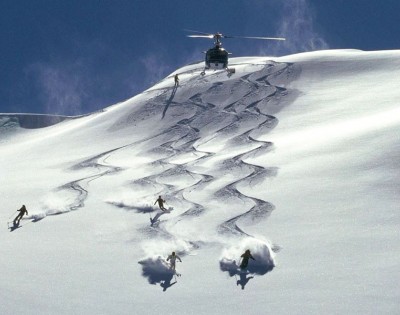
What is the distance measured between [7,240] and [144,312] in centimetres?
996

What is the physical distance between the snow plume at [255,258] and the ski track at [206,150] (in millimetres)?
1908

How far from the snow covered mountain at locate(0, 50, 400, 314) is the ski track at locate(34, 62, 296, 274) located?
134 mm

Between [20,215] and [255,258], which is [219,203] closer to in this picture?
[255,258]

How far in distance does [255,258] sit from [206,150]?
814 inches

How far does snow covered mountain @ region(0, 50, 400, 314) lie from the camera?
80.5 ft

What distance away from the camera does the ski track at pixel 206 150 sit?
33.0 metres

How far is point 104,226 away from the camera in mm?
32594

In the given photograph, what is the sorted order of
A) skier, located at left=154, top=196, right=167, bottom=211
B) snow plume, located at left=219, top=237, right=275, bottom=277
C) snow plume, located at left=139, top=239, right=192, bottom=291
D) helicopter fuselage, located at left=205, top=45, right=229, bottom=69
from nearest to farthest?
snow plume, located at left=139, top=239, right=192, bottom=291 → snow plume, located at left=219, top=237, right=275, bottom=277 → skier, located at left=154, top=196, right=167, bottom=211 → helicopter fuselage, located at left=205, top=45, right=229, bottom=69

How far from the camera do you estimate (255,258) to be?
2680cm

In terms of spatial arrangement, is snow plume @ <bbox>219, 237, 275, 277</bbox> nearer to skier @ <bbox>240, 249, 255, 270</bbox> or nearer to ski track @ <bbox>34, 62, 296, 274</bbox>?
skier @ <bbox>240, 249, 255, 270</bbox>

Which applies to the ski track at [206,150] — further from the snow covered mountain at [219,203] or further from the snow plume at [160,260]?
the snow plume at [160,260]

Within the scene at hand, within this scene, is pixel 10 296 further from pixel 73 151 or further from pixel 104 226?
pixel 73 151

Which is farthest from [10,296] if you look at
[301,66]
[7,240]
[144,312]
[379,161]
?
[301,66]

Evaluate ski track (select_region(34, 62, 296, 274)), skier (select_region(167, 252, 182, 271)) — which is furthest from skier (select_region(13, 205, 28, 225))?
skier (select_region(167, 252, 182, 271))
